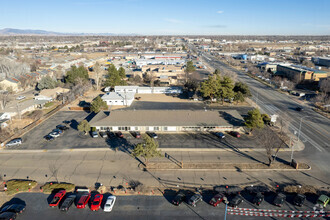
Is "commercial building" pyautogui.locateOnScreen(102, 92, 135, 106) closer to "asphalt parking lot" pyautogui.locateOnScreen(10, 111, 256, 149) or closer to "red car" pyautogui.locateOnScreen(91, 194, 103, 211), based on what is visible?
"asphalt parking lot" pyautogui.locateOnScreen(10, 111, 256, 149)

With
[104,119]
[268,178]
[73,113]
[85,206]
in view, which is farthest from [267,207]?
[73,113]

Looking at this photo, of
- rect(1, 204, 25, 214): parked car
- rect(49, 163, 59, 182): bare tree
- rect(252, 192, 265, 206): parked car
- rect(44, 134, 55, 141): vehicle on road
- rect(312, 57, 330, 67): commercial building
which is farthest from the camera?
rect(312, 57, 330, 67): commercial building

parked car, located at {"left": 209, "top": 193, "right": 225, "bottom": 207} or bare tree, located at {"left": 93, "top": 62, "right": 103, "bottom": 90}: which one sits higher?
bare tree, located at {"left": 93, "top": 62, "right": 103, "bottom": 90}

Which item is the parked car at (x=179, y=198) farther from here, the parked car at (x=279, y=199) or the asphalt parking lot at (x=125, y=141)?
the asphalt parking lot at (x=125, y=141)

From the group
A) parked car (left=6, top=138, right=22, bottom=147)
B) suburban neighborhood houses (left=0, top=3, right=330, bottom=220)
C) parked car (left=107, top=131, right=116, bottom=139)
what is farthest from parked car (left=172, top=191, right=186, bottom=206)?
parked car (left=6, top=138, right=22, bottom=147)

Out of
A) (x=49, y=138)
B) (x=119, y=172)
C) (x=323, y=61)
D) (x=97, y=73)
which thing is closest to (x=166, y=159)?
(x=119, y=172)
